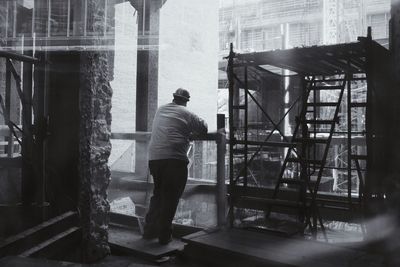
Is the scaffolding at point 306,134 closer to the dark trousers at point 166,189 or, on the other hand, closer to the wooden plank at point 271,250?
the wooden plank at point 271,250

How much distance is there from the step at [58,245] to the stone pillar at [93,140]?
0.40 ft

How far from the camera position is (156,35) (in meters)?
13.4

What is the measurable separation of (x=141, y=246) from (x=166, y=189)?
2.80 ft

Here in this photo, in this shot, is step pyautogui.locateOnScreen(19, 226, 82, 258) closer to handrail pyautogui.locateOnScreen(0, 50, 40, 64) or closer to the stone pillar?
the stone pillar

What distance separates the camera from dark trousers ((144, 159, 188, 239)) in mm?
5289

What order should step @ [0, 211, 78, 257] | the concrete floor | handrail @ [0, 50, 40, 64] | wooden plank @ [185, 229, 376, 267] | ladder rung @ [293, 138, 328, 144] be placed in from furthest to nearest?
ladder rung @ [293, 138, 328, 144], wooden plank @ [185, 229, 376, 267], handrail @ [0, 50, 40, 64], step @ [0, 211, 78, 257], the concrete floor

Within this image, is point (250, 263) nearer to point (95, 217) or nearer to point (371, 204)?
point (95, 217)

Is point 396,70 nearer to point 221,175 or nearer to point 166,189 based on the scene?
point 221,175

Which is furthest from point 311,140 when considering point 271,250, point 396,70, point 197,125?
point 396,70

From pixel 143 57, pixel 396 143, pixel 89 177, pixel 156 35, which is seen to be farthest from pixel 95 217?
pixel 156 35

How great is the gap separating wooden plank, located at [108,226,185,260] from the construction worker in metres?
0.13

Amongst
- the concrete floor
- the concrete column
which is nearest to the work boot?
the concrete floor

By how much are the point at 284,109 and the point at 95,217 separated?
1581 cm

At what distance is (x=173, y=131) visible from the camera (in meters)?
5.34
